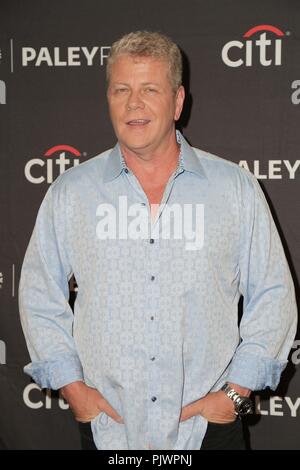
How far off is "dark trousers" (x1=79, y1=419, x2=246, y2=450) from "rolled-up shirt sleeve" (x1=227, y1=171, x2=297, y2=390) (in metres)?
0.17

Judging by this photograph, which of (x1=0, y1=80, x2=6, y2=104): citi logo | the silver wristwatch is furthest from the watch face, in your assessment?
(x1=0, y1=80, x2=6, y2=104): citi logo

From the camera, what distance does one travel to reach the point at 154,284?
6.10 ft

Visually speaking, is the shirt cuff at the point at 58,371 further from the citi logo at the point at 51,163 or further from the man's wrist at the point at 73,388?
the citi logo at the point at 51,163

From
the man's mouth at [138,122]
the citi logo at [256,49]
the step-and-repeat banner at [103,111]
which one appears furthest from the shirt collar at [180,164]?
the citi logo at [256,49]

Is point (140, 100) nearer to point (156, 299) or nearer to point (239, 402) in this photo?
point (156, 299)

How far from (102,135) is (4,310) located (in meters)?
0.93

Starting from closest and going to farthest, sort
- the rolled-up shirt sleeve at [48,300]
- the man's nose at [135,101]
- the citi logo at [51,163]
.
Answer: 1. the man's nose at [135,101]
2. the rolled-up shirt sleeve at [48,300]
3. the citi logo at [51,163]

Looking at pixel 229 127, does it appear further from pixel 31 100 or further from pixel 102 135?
pixel 31 100

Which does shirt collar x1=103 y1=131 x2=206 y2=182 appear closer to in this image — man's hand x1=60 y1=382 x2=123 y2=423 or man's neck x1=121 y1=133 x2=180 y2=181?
man's neck x1=121 y1=133 x2=180 y2=181

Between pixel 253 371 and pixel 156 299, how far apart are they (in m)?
0.40

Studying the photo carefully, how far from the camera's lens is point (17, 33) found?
8.47 feet

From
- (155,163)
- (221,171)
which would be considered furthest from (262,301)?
(155,163)

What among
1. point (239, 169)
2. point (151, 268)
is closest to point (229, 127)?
point (239, 169)

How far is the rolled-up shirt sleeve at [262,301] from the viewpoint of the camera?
1.91 m
